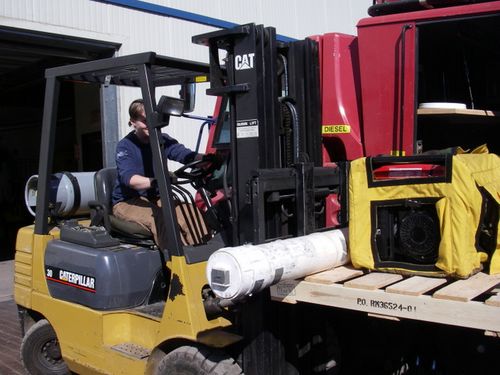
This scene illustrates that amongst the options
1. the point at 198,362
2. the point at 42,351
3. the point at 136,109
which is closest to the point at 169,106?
the point at 136,109

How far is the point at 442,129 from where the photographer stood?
4277 millimetres

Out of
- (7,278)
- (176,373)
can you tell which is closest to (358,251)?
(176,373)

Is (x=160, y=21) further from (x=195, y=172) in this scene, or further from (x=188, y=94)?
(x=195, y=172)

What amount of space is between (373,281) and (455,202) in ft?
1.68

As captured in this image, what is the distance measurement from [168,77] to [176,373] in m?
2.42

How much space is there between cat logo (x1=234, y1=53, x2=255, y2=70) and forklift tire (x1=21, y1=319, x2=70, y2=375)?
2520 mm

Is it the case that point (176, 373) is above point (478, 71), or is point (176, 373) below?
below

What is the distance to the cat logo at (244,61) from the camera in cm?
329

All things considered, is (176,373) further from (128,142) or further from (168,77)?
(168,77)

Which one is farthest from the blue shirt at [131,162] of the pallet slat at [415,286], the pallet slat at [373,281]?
the pallet slat at [415,286]

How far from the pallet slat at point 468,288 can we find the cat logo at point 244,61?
1.60m

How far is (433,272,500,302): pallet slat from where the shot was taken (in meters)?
2.35

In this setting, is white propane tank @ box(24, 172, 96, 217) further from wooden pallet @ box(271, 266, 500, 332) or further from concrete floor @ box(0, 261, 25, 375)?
wooden pallet @ box(271, 266, 500, 332)

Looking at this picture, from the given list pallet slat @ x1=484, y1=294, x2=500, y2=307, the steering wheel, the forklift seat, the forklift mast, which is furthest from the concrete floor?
pallet slat @ x1=484, y1=294, x2=500, y2=307
